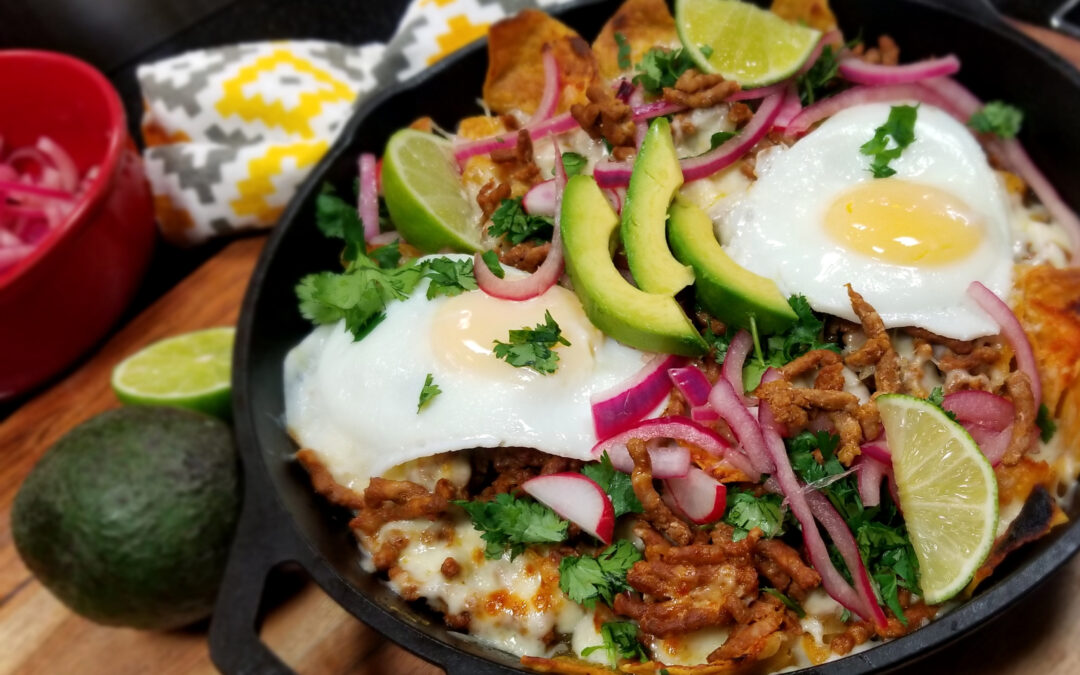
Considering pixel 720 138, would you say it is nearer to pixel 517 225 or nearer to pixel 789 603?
pixel 517 225

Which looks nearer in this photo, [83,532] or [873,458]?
[873,458]

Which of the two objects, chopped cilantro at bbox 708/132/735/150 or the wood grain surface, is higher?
chopped cilantro at bbox 708/132/735/150

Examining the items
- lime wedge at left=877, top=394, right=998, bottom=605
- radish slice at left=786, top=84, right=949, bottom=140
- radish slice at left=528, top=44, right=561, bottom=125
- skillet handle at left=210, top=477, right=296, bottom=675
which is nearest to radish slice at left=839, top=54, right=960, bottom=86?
radish slice at left=786, top=84, right=949, bottom=140

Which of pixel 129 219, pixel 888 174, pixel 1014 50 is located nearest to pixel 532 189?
pixel 888 174

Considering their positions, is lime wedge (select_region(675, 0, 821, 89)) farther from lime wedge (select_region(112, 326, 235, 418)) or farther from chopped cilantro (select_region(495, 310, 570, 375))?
lime wedge (select_region(112, 326, 235, 418))

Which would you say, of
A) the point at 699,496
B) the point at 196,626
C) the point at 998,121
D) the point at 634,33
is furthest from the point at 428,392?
the point at 998,121

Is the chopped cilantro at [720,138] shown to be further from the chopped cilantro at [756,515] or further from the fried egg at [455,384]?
the chopped cilantro at [756,515]

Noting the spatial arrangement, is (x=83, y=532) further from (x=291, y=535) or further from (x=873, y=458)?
(x=873, y=458)
